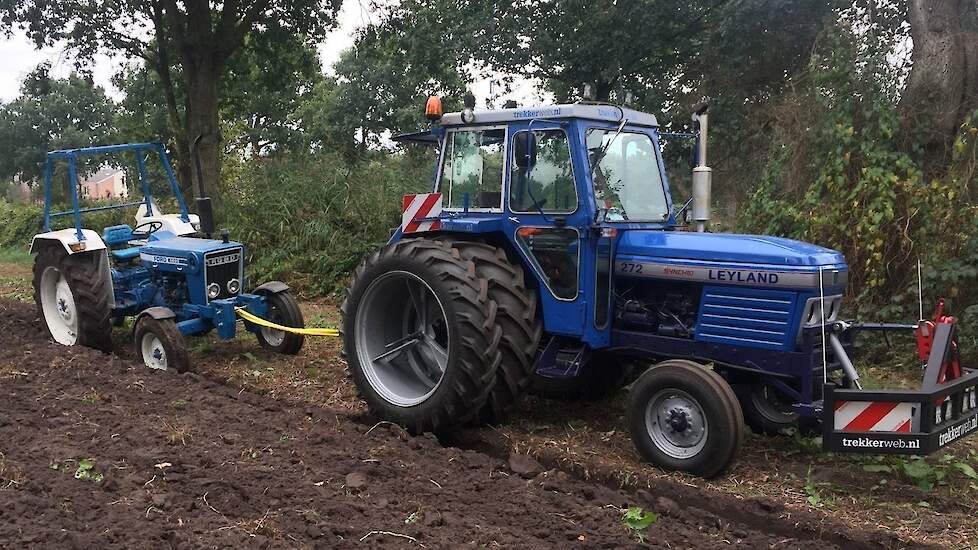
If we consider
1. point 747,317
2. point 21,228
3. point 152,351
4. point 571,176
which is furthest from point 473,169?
point 21,228

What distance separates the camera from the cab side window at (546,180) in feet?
16.6

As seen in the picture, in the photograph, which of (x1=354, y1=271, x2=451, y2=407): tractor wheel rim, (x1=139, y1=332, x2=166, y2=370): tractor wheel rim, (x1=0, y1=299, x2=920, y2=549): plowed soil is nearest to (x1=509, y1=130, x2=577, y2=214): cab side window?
(x1=354, y1=271, x2=451, y2=407): tractor wheel rim

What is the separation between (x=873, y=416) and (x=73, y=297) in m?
6.71

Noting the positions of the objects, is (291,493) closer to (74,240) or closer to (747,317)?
(747,317)

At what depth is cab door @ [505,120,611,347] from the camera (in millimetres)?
4977

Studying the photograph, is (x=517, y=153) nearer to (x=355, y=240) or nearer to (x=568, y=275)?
(x=568, y=275)

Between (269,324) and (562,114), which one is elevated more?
(562,114)

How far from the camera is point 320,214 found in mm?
12203

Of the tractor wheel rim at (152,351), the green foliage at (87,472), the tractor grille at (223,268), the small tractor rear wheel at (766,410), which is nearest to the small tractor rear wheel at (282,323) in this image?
the tractor grille at (223,268)

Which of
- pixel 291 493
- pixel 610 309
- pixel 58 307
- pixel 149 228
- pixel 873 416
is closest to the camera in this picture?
pixel 291 493

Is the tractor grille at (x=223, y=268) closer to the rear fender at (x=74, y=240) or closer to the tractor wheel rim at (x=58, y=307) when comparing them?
the rear fender at (x=74, y=240)

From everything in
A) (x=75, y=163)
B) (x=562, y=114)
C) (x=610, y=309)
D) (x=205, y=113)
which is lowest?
(x=610, y=309)

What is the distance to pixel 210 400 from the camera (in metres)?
5.79

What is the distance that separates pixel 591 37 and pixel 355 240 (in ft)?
17.1
